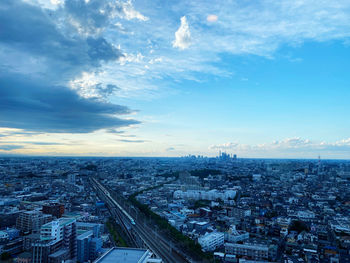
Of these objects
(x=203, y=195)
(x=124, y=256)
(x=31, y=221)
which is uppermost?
(x=124, y=256)

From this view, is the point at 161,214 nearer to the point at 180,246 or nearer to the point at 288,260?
the point at 180,246

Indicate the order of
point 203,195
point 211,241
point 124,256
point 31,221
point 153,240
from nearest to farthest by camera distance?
point 124,256 < point 211,241 < point 153,240 < point 31,221 < point 203,195

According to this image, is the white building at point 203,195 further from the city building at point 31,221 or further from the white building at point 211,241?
the city building at point 31,221

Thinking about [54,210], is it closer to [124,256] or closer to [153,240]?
[153,240]

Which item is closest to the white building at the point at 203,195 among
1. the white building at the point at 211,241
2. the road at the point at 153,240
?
the road at the point at 153,240

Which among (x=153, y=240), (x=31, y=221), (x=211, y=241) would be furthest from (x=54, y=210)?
(x=211, y=241)

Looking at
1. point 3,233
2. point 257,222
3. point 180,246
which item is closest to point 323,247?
point 257,222

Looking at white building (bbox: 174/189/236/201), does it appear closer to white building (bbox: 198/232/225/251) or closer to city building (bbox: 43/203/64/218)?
city building (bbox: 43/203/64/218)

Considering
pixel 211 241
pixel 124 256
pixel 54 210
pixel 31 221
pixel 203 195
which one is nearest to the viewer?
pixel 124 256
